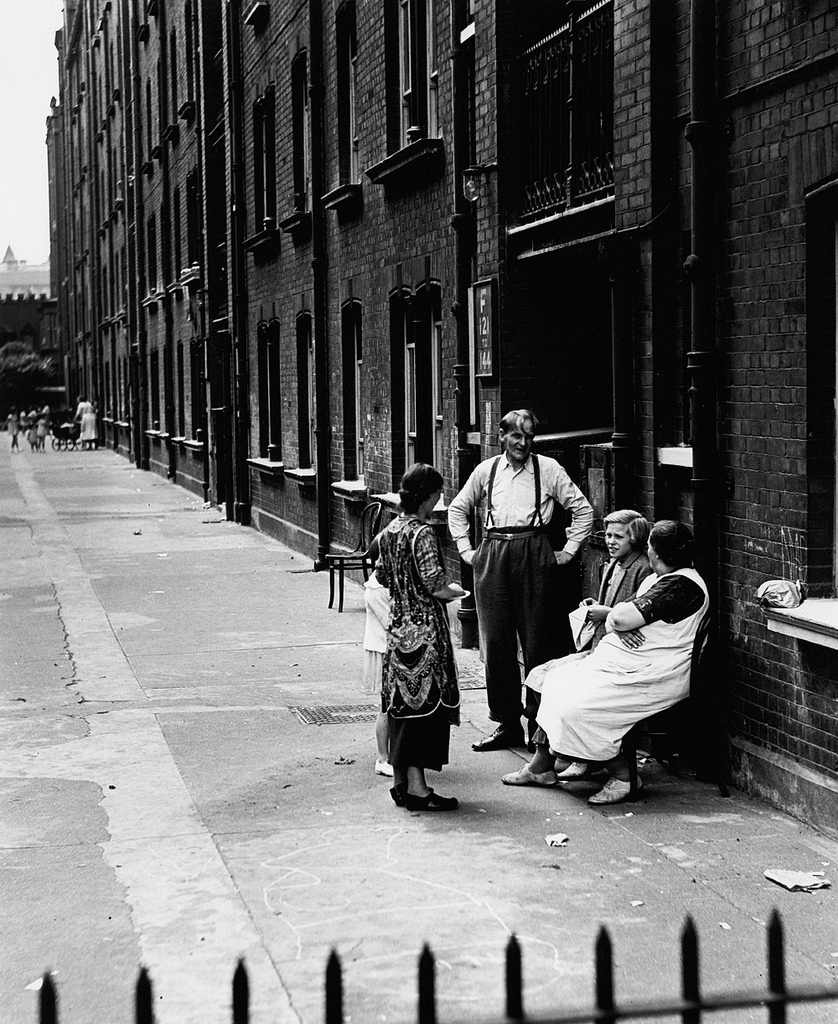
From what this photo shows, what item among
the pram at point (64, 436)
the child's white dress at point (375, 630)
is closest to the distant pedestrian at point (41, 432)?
the pram at point (64, 436)

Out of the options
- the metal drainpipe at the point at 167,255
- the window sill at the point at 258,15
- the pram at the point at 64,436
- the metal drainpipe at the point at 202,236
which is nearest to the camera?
the window sill at the point at 258,15

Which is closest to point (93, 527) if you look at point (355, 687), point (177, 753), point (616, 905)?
Answer: point (355, 687)

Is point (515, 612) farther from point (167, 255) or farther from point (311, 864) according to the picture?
point (167, 255)

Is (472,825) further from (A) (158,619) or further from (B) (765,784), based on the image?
(A) (158,619)

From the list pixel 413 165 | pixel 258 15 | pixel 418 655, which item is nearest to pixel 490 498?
pixel 418 655

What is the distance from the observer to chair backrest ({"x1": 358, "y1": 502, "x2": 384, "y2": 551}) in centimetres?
1346

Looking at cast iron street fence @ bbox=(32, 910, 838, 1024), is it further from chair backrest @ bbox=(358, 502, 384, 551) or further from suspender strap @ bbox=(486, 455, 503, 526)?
chair backrest @ bbox=(358, 502, 384, 551)

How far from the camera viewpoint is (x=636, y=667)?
6.80 m

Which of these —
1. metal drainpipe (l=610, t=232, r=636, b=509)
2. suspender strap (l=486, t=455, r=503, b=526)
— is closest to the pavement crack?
suspender strap (l=486, t=455, r=503, b=526)

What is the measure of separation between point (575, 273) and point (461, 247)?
121 cm

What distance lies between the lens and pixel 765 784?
6863 mm

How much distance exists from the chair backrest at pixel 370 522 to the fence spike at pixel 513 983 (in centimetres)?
1115

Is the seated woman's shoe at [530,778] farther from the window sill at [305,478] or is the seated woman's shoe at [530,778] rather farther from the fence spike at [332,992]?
the window sill at [305,478]

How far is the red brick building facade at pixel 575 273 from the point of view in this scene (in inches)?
258
